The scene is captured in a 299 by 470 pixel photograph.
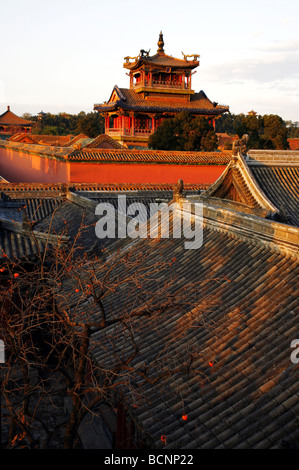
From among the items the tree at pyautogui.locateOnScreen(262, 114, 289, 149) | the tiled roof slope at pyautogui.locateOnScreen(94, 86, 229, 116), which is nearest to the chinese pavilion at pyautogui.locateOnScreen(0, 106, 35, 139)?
the tiled roof slope at pyautogui.locateOnScreen(94, 86, 229, 116)

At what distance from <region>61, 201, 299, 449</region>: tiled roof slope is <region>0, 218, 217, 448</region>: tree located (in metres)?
0.13

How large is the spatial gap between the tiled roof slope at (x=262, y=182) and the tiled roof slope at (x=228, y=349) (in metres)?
5.14

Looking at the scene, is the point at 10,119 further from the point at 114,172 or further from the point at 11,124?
the point at 114,172


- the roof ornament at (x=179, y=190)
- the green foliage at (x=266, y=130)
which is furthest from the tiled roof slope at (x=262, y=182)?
the green foliage at (x=266, y=130)

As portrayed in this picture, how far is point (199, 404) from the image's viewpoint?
5082mm

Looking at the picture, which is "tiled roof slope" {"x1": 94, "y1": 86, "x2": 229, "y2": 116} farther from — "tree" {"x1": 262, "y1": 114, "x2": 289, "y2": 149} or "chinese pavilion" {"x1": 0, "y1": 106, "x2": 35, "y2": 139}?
"chinese pavilion" {"x1": 0, "y1": 106, "x2": 35, "y2": 139}

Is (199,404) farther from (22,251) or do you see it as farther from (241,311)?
(22,251)

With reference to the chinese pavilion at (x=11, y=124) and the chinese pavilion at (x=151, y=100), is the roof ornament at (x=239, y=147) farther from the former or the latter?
the chinese pavilion at (x=11, y=124)

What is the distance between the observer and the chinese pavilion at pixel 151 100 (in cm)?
3559

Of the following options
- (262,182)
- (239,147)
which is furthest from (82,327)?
(239,147)

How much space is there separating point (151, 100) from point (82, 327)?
104 feet

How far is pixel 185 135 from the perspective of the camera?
30281mm

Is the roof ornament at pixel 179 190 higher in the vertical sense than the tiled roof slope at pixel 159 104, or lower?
lower

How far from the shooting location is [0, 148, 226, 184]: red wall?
23.5m
